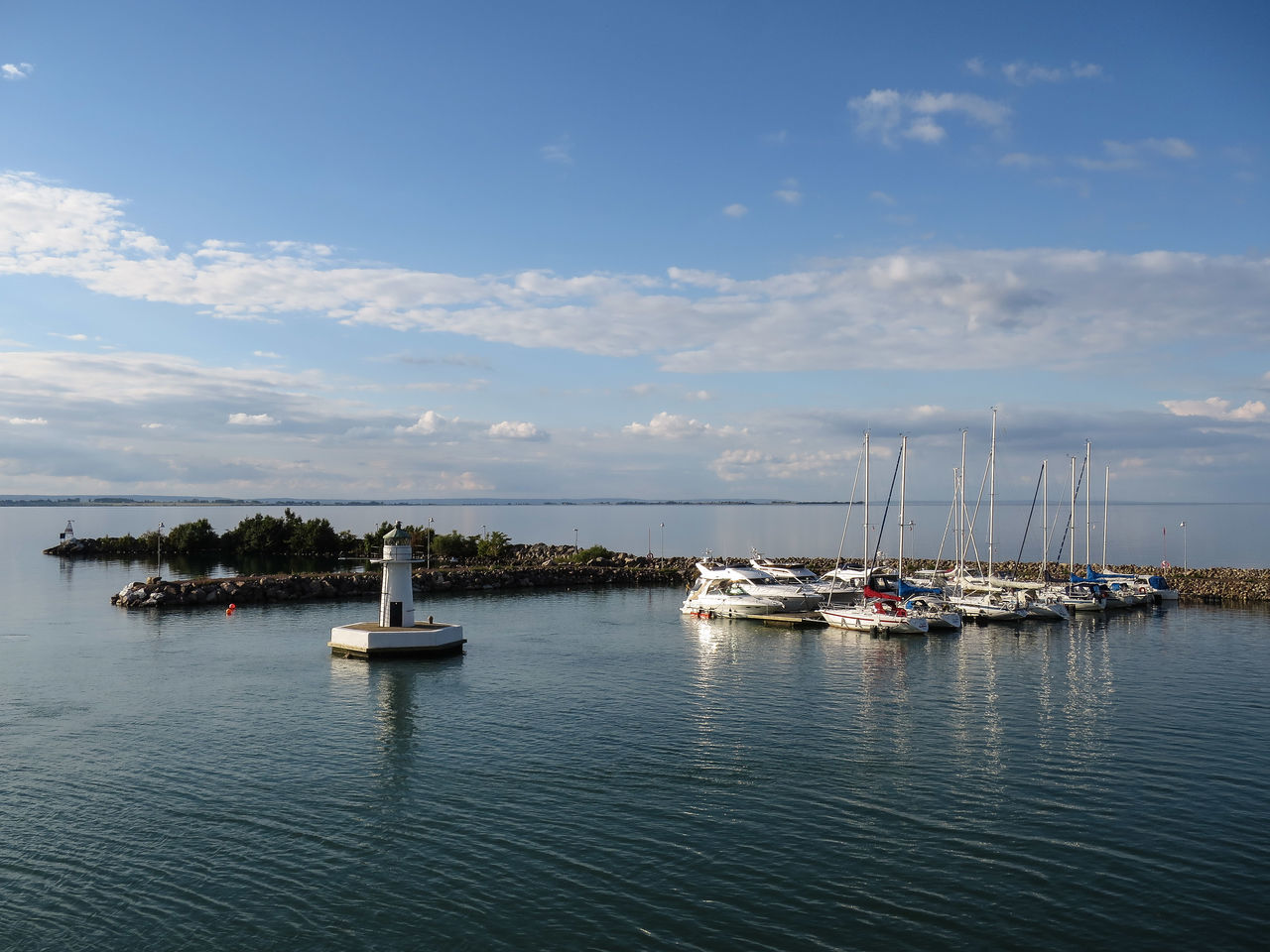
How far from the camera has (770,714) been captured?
34812mm

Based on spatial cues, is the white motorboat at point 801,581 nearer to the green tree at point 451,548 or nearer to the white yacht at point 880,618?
the white yacht at point 880,618

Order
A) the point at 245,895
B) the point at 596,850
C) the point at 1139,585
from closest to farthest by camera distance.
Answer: the point at 245,895, the point at 596,850, the point at 1139,585

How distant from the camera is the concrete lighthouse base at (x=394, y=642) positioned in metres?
47.0

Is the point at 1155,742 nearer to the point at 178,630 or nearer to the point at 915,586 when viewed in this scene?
the point at 915,586

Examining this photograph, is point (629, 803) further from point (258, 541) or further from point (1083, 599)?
point (258, 541)

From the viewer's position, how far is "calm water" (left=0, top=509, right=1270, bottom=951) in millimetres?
17828

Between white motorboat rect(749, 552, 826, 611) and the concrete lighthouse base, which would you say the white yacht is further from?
the concrete lighthouse base

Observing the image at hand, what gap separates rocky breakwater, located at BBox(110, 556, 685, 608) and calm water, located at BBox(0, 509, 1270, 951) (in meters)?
23.7

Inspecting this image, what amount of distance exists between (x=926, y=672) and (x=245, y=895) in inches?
1399

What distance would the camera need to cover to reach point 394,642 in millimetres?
47375

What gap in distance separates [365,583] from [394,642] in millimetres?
35369

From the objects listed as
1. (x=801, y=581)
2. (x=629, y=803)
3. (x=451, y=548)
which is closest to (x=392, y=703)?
(x=629, y=803)

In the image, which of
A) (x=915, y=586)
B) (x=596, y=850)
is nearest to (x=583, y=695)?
(x=596, y=850)

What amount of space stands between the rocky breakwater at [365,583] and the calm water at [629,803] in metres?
23.7
